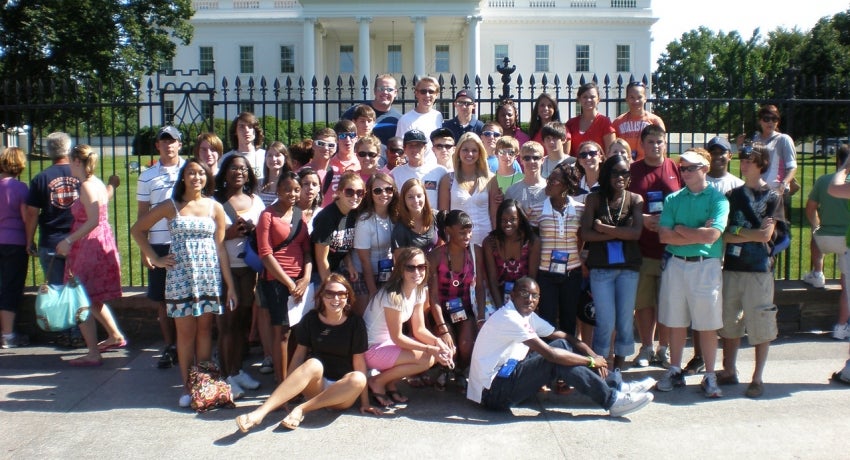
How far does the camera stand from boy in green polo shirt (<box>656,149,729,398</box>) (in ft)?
18.0

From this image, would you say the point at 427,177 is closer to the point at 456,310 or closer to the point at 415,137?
the point at 415,137

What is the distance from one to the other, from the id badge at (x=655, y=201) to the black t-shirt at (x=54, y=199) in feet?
16.0

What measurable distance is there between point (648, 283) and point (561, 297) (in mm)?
845

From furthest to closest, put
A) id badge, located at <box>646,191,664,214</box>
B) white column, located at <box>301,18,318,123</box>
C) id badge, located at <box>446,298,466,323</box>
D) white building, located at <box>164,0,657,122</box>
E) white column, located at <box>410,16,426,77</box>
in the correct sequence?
white building, located at <box>164,0,657,122</box>, white column, located at <box>301,18,318,123</box>, white column, located at <box>410,16,426,77</box>, id badge, located at <box>646,191,664,214</box>, id badge, located at <box>446,298,466,323</box>

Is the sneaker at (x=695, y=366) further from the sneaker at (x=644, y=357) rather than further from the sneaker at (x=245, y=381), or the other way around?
the sneaker at (x=245, y=381)

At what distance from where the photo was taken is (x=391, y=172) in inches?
249

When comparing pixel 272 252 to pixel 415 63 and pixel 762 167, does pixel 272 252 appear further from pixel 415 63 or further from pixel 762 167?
pixel 415 63

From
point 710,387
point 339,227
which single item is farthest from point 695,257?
point 339,227

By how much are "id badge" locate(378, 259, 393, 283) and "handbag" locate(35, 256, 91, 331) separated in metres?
2.50

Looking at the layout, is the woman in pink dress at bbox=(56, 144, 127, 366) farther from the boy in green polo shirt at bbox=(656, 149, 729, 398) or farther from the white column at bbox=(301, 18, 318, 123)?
the white column at bbox=(301, 18, 318, 123)

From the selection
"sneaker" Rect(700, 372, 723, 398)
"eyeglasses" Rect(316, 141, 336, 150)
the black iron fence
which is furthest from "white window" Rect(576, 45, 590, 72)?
"sneaker" Rect(700, 372, 723, 398)

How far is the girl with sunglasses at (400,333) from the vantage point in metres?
5.34

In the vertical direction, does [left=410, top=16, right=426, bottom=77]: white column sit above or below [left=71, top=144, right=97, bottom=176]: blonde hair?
above

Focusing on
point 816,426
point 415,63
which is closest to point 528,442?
point 816,426
